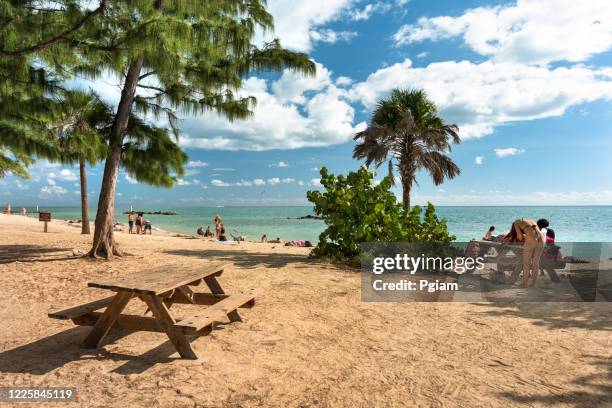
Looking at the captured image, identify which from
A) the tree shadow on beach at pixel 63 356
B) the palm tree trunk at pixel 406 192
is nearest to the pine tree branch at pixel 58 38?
the tree shadow on beach at pixel 63 356

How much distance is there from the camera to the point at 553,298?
6.61 meters

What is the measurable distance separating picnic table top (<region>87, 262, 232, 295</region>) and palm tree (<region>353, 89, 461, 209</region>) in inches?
406

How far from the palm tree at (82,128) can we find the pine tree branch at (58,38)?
67.4 inches

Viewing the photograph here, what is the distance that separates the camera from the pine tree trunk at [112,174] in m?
9.30

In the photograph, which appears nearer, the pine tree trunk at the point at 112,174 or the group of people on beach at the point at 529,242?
the group of people on beach at the point at 529,242

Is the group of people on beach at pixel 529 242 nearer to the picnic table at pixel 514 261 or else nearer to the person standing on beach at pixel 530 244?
the person standing on beach at pixel 530 244

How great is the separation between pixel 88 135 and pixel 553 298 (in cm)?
969

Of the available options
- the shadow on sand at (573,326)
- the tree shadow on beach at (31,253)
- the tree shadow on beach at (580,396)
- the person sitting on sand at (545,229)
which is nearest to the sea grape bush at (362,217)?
the person sitting on sand at (545,229)

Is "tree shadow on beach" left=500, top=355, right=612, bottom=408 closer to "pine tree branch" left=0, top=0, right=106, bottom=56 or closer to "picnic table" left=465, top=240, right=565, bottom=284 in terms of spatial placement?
"picnic table" left=465, top=240, right=565, bottom=284

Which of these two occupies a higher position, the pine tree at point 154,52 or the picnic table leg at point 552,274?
the pine tree at point 154,52

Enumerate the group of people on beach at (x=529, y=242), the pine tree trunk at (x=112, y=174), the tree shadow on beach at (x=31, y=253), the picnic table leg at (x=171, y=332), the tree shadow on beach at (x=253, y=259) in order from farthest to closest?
the tree shadow on beach at (x=253, y=259) < the pine tree trunk at (x=112, y=174) < the tree shadow on beach at (x=31, y=253) < the group of people on beach at (x=529, y=242) < the picnic table leg at (x=171, y=332)

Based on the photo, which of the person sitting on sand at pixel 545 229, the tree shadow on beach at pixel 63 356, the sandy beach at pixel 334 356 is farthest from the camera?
the person sitting on sand at pixel 545 229

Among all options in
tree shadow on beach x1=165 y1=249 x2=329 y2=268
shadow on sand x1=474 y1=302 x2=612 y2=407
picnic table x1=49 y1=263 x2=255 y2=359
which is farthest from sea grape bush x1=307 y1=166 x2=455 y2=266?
picnic table x1=49 y1=263 x2=255 y2=359

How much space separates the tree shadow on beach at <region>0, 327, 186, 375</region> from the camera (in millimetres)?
3523
